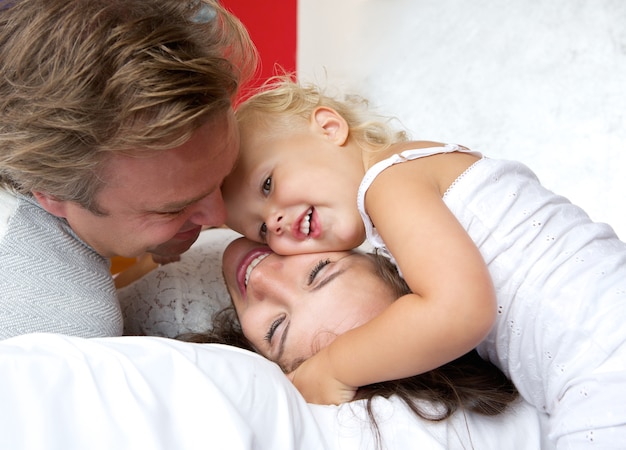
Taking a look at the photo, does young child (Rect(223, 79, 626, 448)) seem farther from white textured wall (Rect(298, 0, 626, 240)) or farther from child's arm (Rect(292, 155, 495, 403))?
white textured wall (Rect(298, 0, 626, 240))

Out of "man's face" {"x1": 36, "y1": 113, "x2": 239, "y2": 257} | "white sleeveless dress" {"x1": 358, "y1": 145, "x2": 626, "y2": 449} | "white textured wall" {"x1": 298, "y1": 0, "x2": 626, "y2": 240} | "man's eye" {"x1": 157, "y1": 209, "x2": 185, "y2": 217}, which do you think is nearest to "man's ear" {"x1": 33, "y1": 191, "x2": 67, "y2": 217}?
"man's face" {"x1": 36, "y1": 113, "x2": 239, "y2": 257}

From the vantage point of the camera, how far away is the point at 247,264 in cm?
156

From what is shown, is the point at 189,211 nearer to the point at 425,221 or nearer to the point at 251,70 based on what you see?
the point at 251,70

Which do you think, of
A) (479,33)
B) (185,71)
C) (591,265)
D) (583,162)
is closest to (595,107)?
(583,162)

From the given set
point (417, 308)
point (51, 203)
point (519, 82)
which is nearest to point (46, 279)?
point (51, 203)

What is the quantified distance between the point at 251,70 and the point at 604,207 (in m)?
1.25

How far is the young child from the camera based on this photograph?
3.78 feet

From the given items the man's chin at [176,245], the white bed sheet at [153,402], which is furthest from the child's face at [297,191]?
the white bed sheet at [153,402]

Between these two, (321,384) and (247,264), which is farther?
(247,264)

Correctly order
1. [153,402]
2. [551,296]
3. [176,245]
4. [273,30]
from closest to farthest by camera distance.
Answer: [153,402]
[551,296]
[176,245]
[273,30]

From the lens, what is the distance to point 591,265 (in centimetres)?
128

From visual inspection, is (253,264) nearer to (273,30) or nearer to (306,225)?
(306,225)

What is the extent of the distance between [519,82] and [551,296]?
1439 mm

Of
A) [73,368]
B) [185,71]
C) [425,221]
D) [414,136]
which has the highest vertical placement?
[185,71]
